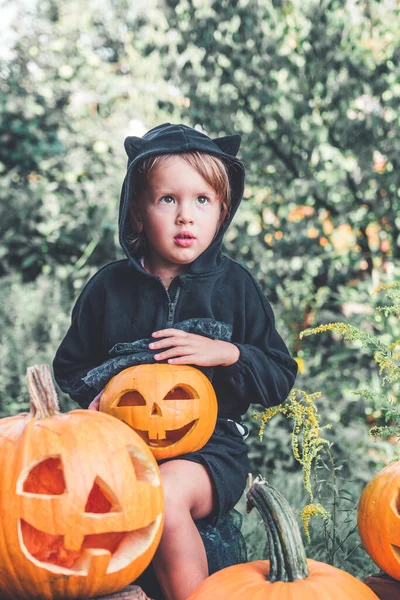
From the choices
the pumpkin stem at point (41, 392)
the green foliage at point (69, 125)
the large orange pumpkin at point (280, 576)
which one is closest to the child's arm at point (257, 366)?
the large orange pumpkin at point (280, 576)

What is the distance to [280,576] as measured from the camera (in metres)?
1.85

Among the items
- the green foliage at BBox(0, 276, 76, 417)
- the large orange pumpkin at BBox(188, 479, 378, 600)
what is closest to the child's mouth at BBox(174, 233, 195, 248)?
the large orange pumpkin at BBox(188, 479, 378, 600)

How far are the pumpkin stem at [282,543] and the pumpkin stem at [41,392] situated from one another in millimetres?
588

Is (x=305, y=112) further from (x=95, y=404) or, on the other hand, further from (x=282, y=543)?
(x=282, y=543)

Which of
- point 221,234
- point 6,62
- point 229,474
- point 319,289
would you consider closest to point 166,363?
point 229,474

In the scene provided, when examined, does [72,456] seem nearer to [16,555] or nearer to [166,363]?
[16,555]

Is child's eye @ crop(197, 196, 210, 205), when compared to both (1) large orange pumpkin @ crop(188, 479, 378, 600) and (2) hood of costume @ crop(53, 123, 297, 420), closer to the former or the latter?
(2) hood of costume @ crop(53, 123, 297, 420)

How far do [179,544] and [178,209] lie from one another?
1.04 m

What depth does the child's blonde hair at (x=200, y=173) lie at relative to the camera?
8.34 feet

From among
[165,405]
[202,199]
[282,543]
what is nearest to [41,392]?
[165,405]

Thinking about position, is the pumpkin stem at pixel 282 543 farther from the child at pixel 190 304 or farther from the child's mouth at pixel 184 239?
the child's mouth at pixel 184 239

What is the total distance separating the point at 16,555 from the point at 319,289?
155 inches

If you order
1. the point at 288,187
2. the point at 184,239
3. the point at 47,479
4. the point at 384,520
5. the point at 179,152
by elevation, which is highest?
the point at 288,187

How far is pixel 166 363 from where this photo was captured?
7.80ft
